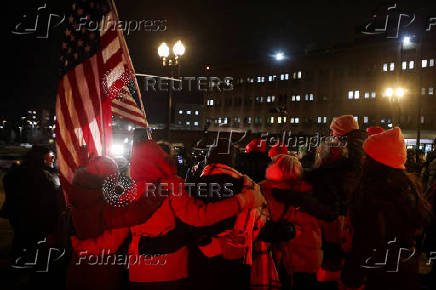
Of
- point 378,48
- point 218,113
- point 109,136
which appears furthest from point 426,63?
point 109,136

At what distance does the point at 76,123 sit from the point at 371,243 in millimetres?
3775

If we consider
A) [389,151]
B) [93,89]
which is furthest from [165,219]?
[93,89]

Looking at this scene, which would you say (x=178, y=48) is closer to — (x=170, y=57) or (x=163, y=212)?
(x=170, y=57)

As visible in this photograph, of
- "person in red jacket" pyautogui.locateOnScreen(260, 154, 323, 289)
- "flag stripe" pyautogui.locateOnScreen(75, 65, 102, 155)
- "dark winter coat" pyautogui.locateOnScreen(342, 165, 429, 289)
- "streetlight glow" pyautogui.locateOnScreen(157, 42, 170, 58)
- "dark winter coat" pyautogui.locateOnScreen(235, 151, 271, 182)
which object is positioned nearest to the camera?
"dark winter coat" pyautogui.locateOnScreen(342, 165, 429, 289)

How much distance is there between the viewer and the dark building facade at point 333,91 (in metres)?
53.2

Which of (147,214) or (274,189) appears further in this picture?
(274,189)

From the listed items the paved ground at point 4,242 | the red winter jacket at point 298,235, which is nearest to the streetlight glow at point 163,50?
the paved ground at point 4,242

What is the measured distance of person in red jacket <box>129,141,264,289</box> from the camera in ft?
10.00

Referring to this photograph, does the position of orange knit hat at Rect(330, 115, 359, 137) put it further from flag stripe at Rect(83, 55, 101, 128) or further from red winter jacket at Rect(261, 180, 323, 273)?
flag stripe at Rect(83, 55, 101, 128)

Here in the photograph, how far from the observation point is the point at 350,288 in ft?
9.78

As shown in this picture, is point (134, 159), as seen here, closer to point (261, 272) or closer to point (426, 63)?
point (261, 272)

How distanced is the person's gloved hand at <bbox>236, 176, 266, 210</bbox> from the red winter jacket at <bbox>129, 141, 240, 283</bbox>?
62mm

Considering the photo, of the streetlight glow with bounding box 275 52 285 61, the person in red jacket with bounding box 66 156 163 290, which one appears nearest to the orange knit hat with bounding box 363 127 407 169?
the person in red jacket with bounding box 66 156 163 290

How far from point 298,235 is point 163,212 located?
1476mm
